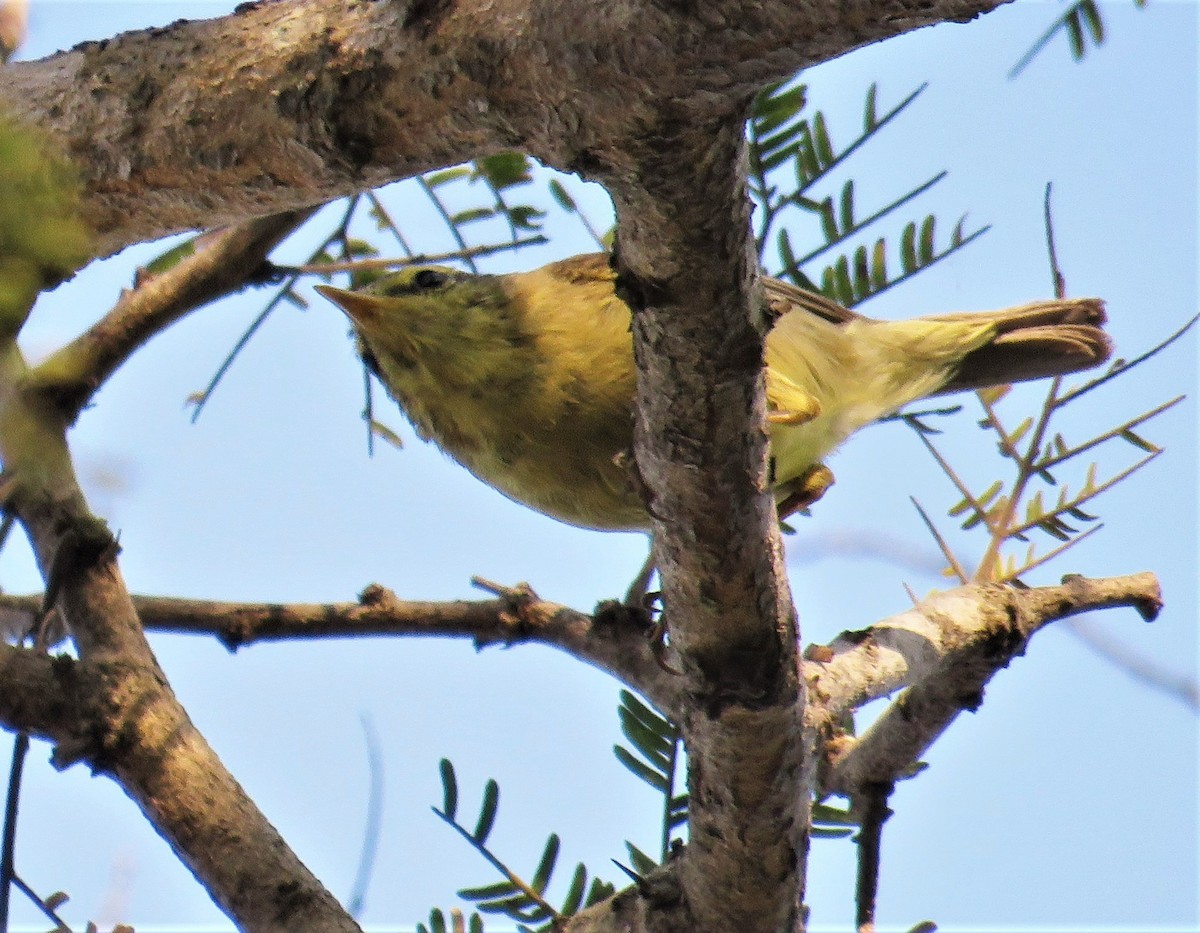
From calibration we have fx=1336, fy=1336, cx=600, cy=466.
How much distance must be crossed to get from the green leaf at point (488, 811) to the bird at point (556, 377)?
0.83 meters

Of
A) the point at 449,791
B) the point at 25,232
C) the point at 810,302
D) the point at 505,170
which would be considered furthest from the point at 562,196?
the point at 25,232

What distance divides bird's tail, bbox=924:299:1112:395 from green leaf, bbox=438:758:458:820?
9.19 ft

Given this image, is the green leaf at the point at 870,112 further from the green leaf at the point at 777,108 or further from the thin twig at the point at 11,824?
the thin twig at the point at 11,824

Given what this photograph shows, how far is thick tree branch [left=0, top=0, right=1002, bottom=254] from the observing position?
58.5 inches

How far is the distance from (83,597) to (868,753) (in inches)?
66.5

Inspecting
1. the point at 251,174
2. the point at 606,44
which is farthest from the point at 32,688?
the point at 606,44

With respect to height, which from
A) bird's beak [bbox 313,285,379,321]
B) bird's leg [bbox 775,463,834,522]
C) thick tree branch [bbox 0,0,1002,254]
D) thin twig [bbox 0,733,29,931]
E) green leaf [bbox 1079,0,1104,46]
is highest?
green leaf [bbox 1079,0,1104,46]

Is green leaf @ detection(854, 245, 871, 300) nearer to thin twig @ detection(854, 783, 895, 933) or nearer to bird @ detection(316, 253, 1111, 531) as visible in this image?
bird @ detection(316, 253, 1111, 531)

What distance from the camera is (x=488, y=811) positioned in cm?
268

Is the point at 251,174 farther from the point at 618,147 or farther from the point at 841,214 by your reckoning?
the point at 841,214

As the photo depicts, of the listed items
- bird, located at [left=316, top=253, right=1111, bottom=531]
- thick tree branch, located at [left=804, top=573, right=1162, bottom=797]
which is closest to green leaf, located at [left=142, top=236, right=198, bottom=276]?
bird, located at [left=316, top=253, right=1111, bottom=531]

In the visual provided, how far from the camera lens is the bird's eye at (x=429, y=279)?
13.0 ft

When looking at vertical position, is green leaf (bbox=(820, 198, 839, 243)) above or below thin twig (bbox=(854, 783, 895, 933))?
above

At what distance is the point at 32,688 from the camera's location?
8.37 ft
